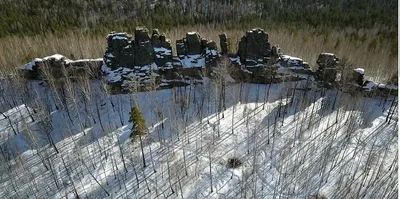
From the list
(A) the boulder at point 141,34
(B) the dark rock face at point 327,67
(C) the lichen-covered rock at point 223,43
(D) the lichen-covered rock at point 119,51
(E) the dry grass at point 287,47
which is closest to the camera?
(A) the boulder at point 141,34

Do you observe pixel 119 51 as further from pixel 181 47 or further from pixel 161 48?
pixel 181 47

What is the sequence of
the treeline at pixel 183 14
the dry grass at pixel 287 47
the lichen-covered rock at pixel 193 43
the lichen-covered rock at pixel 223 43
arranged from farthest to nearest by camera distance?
the treeline at pixel 183 14 → the dry grass at pixel 287 47 → the lichen-covered rock at pixel 223 43 → the lichen-covered rock at pixel 193 43

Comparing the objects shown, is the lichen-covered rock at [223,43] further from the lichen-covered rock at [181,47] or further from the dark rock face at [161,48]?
the dark rock face at [161,48]

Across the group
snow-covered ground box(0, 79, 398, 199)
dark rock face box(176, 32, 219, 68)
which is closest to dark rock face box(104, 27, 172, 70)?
dark rock face box(176, 32, 219, 68)

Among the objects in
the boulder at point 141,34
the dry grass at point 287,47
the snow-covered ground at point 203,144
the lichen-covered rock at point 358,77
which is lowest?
the snow-covered ground at point 203,144

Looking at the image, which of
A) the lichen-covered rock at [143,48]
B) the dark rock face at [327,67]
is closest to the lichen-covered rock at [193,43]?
the lichen-covered rock at [143,48]

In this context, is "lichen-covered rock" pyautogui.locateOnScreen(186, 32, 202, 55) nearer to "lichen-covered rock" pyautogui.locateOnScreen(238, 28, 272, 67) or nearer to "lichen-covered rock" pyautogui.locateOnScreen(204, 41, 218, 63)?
"lichen-covered rock" pyautogui.locateOnScreen(204, 41, 218, 63)
